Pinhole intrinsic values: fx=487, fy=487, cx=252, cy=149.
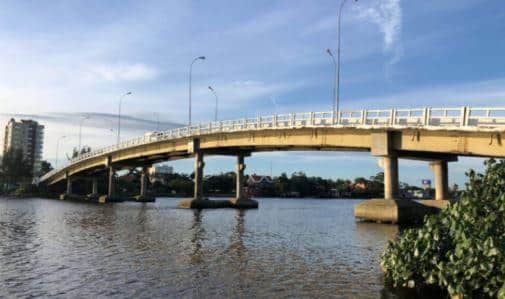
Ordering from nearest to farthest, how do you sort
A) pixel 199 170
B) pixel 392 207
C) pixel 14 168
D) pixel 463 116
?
pixel 463 116
pixel 392 207
pixel 199 170
pixel 14 168

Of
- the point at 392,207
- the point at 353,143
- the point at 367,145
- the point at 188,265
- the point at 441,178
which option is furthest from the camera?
the point at 441,178

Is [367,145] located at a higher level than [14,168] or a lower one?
lower

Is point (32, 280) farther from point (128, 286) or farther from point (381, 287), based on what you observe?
point (381, 287)

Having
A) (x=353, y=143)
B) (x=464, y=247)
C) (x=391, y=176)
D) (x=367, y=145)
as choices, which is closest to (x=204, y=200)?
(x=353, y=143)

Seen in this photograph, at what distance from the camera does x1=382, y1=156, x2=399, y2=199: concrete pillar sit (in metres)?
45.4

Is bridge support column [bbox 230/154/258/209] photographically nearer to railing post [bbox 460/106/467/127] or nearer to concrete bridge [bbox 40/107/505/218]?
concrete bridge [bbox 40/107/505/218]

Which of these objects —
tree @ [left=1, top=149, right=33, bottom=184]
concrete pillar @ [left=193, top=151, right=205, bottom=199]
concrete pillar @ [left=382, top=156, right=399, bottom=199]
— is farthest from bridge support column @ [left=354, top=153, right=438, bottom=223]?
tree @ [left=1, top=149, right=33, bottom=184]

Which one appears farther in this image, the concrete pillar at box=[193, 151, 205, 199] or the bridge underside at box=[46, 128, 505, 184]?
the concrete pillar at box=[193, 151, 205, 199]

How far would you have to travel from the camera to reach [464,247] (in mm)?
12062

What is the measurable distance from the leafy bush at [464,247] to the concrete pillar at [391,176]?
30.6 m

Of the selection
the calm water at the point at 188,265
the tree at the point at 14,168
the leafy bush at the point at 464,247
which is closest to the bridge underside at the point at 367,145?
the calm water at the point at 188,265

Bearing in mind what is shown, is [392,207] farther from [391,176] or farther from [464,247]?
[464,247]

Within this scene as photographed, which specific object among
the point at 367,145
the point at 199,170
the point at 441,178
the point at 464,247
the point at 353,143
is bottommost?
the point at 464,247

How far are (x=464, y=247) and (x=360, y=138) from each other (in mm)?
35967
